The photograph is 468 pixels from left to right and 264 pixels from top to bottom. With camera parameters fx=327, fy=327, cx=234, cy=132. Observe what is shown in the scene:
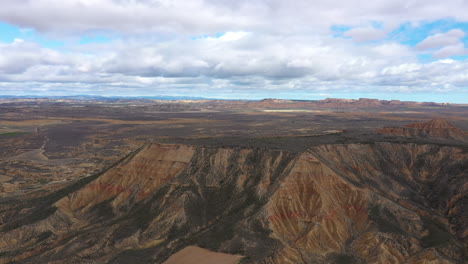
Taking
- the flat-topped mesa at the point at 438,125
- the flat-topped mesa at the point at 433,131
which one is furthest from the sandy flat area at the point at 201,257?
the flat-topped mesa at the point at 438,125

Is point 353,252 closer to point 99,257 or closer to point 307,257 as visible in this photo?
point 307,257

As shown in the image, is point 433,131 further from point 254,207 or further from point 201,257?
point 201,257

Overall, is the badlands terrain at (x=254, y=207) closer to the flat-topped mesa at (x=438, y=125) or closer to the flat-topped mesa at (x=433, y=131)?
the flat-topped mesa at (x=433, y=131)

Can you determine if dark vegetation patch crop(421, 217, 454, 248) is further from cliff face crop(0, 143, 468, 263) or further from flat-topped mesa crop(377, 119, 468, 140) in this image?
flat-topped mesa crop(377, 119, 468, 140)

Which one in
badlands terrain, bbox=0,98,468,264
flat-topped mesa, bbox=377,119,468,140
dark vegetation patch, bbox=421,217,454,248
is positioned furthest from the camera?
flat-topped mesa, bbox=377,119,468,140

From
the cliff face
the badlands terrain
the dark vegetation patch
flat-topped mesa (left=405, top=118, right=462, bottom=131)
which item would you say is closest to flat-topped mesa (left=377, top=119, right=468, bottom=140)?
flat-topped mesa (left=405, top=118, right=462, bottom=131)
